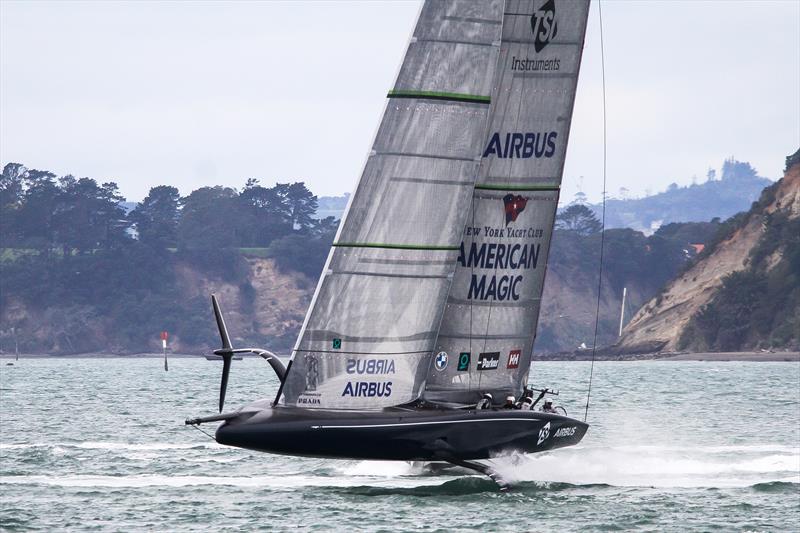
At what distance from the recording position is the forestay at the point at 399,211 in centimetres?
2114

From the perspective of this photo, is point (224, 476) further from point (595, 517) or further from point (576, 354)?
point (576, 354)

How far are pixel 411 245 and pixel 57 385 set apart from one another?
2034 inches

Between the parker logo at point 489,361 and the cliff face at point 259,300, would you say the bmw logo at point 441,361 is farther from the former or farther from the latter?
the cliff face at point 259,300

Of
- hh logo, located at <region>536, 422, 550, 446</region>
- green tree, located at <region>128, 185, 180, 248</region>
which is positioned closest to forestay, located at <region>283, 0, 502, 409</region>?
hh logo, located at <region>536, 422, 550, 446</region>

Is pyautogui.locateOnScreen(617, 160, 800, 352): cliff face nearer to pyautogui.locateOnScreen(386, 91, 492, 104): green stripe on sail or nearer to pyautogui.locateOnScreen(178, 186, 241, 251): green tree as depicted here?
pyautogui.locateOnScreen(178, 186, 241, 251): green tree

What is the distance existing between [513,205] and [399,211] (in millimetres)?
2363

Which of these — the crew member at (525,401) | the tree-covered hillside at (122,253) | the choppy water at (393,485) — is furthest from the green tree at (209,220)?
the crew member at (525,401)

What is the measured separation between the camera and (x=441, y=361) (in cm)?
2277

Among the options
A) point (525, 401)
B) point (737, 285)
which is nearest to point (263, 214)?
point (737, 285)

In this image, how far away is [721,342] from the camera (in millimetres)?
111312

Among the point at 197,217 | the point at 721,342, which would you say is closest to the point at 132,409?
the point at 721,342

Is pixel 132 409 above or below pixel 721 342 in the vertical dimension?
below

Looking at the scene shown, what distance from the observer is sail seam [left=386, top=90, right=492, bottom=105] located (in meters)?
21.2

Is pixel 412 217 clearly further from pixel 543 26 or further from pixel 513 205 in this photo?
pixel 543 26
